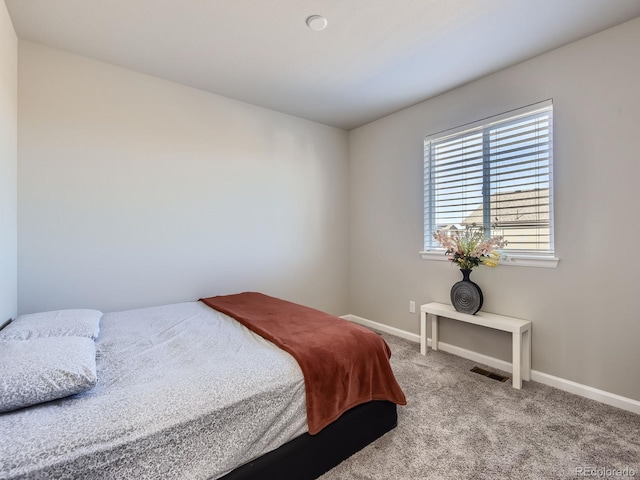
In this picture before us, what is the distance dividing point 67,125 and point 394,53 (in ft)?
8.51

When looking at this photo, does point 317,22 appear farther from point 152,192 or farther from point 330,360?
point 330,360

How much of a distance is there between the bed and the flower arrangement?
56.5 inches

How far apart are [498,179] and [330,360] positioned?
223cm

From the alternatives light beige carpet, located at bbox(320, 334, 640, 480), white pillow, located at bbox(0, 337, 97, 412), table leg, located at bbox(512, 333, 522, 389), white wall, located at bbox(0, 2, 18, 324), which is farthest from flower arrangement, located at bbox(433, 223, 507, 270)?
white wall, located at bbox(0, 2, 18, 324)

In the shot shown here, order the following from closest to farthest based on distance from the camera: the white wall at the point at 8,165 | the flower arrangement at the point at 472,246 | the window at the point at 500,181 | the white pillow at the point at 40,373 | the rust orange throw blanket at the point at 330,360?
the white pillow at the point at 40,373 < the rust orange throw blanket at the point at 330,360 < the white wall at the point at 8,165 < the window at the point at 500,181 < the flower arrangement at the point at 472,246

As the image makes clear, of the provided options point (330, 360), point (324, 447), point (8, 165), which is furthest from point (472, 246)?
point (8, 165)

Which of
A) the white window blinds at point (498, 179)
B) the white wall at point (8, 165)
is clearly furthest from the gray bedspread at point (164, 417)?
the white window blinds at point (498, 179)

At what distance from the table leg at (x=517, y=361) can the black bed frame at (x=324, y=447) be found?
3.75 ft

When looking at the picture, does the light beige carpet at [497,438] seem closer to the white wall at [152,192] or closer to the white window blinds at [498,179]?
the white window blinds at [498,179]

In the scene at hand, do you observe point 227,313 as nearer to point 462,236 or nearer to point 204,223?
point 204,223

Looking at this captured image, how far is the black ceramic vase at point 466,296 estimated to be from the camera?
2695 millimetres

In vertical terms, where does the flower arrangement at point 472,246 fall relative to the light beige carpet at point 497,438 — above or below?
above

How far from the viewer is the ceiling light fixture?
2.00 meters

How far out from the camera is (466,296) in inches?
108
